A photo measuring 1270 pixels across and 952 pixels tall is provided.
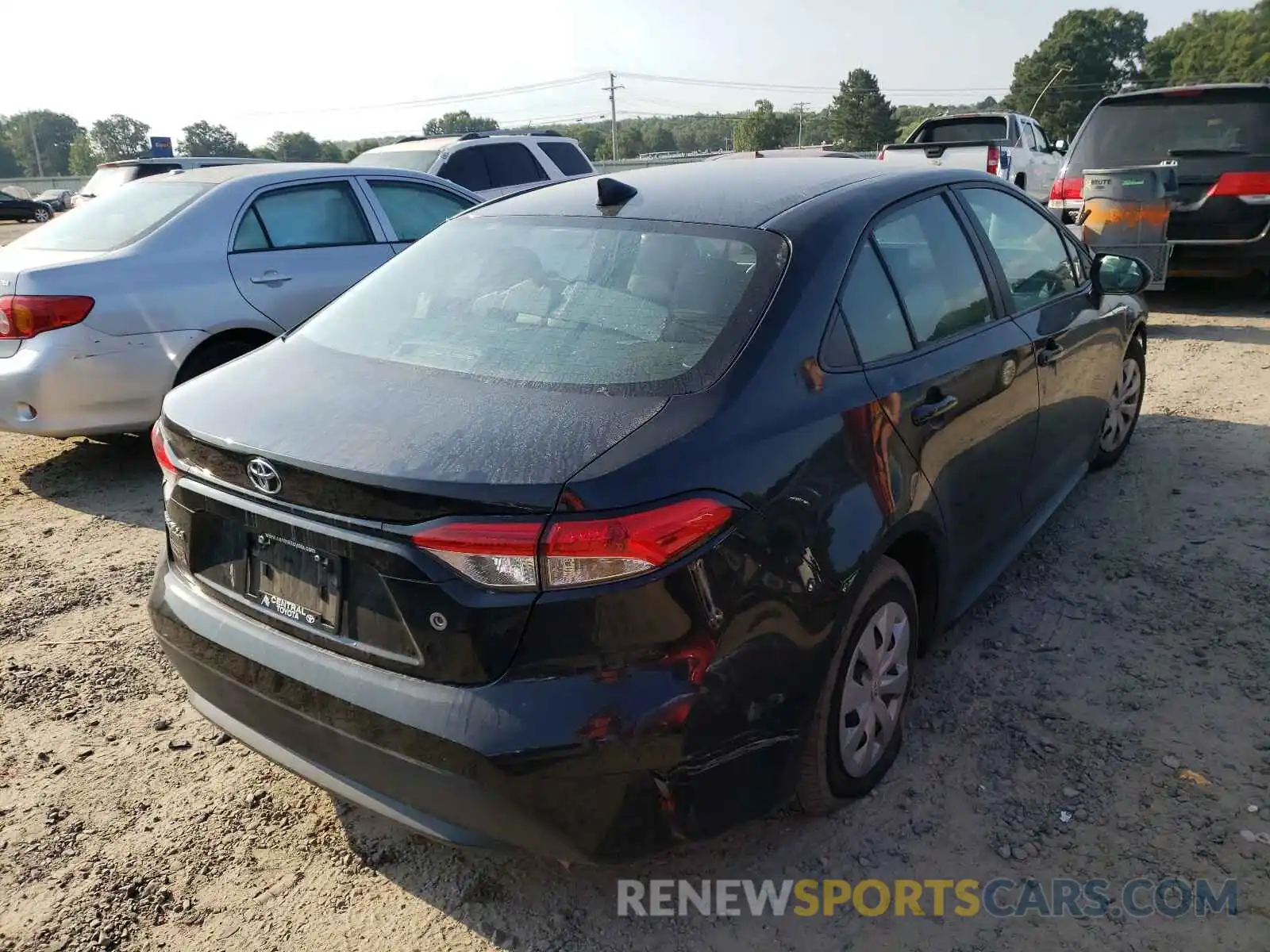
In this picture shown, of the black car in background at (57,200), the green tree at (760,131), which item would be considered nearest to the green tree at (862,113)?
the green tree at (760,131)

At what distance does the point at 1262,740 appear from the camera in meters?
2.79

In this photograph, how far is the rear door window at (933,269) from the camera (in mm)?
2760

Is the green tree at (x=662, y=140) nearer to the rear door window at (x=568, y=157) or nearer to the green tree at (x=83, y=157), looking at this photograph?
the green tree at (x=83, y=157)

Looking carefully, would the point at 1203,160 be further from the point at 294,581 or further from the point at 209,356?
the point at 294,581

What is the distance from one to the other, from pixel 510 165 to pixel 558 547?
10.3m

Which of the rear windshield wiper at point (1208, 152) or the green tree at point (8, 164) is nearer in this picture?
the rear windshield wiper at point (1208, 152)

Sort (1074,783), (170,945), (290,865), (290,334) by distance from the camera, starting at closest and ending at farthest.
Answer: (170,945) < (290,865) < (1074,783) < (290,334)

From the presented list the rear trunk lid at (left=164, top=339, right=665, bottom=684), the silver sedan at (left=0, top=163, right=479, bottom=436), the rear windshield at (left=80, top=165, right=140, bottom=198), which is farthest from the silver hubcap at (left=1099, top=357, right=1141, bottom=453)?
the rear windshield at (left=80, top=165, right=140, bottom=198)

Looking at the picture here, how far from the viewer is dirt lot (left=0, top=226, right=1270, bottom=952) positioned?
2.24 meters

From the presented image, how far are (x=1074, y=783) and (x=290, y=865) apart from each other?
84.3 inches

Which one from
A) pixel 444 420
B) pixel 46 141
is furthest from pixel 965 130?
pixel 46 141

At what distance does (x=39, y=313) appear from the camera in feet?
15.6

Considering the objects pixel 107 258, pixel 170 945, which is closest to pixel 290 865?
pixel 170 945

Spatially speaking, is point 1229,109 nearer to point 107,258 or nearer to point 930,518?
point 930,518
